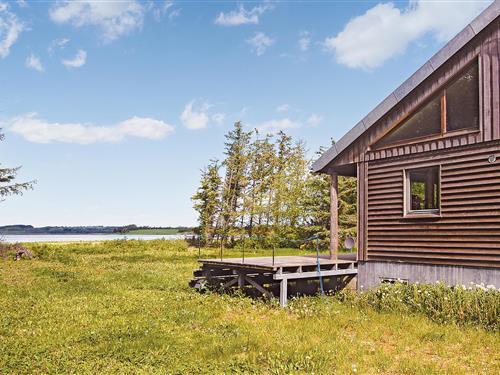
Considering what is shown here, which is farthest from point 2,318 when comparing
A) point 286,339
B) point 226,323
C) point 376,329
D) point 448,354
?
point 448,354

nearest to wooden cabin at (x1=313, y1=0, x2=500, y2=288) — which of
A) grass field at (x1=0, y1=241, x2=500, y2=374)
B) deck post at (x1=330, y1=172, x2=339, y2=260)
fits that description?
deck post at (x1=330, y1=172, x2=339, y2=260)

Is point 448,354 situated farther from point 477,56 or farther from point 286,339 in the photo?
point 477,56

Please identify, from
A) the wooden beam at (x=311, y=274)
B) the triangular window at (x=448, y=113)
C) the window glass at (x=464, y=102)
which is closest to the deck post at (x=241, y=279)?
the wooden beam at (x=311, y=274)

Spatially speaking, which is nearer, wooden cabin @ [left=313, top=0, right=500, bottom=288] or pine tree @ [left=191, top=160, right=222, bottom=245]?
wooden cabin @ [left=313, top=0, right=500, bottom=288]

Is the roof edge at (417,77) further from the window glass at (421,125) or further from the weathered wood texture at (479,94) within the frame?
the window glass at (421,125)

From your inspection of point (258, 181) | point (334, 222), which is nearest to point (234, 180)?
point (258, 181)

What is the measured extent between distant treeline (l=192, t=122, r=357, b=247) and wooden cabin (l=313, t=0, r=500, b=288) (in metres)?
28.4

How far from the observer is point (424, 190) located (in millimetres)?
17141

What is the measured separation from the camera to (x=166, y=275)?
21.5m

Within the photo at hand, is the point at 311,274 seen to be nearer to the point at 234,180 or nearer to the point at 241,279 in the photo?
the point at 241,279

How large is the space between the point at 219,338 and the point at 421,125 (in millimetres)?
9202

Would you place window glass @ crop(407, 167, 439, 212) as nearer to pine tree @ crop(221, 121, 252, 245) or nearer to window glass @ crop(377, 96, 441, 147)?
window glass @ crop(377, 96, 441, 147)

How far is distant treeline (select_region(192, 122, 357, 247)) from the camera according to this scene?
1865 inches

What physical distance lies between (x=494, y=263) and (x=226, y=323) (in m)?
7.34
